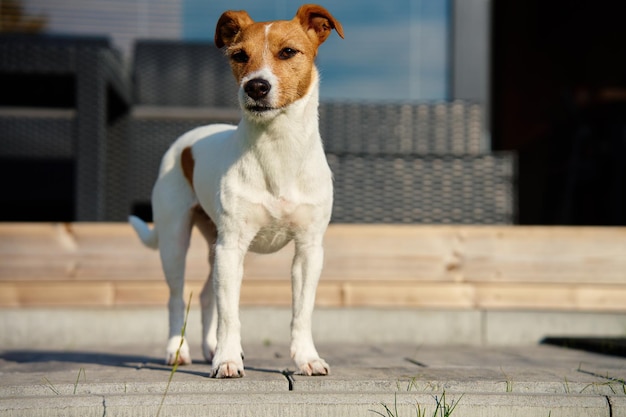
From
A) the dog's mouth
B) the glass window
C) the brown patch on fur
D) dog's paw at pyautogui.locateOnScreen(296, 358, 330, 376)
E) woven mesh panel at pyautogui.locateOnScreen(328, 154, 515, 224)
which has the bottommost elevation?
dog's paw at pyautogui.locateOnScreen(296, 358, 330, 376)

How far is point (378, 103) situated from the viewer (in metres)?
5.65

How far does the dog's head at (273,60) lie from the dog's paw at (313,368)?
791 mm

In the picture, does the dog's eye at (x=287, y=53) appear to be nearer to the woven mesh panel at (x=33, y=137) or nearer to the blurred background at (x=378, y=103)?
the blurred background at (x=378, y=103)

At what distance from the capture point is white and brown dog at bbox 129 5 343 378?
9.28 ft

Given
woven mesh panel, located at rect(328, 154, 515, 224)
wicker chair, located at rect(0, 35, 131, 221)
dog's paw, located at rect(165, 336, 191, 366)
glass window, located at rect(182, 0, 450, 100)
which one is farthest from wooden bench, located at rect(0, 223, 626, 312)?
glass window, located at rect(182, 0, 450, 100)

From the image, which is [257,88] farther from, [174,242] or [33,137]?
[33,137]

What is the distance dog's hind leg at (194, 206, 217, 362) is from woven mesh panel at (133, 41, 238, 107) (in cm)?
248

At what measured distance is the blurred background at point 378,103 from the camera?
5074 millimetres

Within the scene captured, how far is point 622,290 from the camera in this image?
457 cm

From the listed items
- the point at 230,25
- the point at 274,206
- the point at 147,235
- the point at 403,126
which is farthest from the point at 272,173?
the point at 403,126

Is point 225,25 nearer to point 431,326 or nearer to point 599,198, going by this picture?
point 431,326

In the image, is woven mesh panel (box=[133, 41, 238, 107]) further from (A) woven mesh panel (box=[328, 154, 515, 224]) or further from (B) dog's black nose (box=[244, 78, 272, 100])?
(B) dog's black nose (box=[244, 78, 272, 100])

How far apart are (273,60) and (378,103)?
2.87 m

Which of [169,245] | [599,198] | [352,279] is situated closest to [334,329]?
[352,279]
